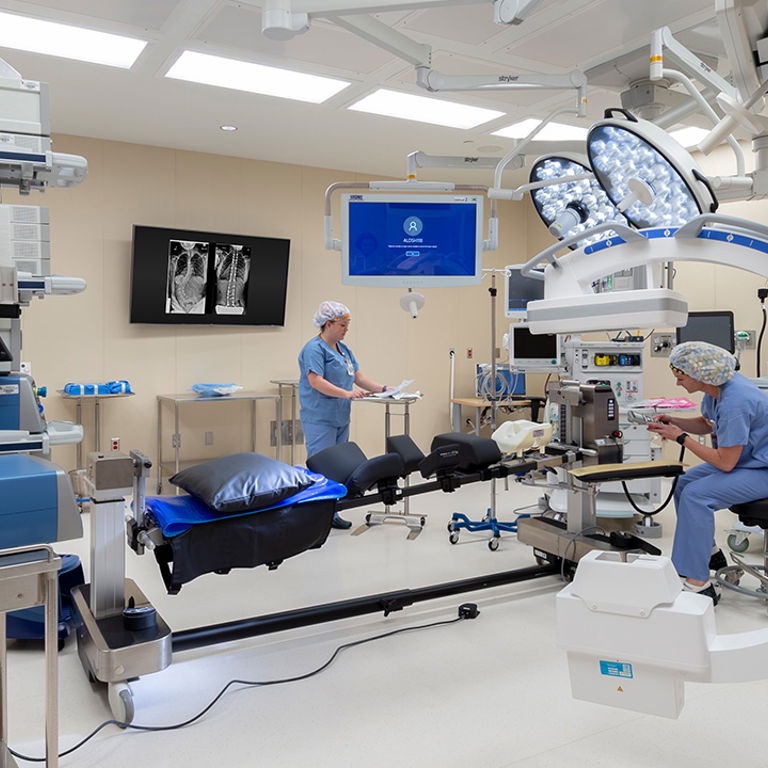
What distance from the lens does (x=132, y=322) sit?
5.62 metres

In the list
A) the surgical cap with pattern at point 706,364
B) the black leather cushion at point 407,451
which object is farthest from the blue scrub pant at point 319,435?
the surgical cap with pattern at point 706,364

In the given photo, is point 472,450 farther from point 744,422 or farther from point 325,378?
point 325,378

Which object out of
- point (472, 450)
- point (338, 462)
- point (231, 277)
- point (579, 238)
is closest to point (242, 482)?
point (338, 462)

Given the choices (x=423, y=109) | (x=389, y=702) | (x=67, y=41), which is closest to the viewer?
(x=389, y=702)

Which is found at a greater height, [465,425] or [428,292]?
[428,292]

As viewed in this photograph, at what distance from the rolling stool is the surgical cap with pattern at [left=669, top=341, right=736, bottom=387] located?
577 mm

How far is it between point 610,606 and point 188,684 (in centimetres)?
167

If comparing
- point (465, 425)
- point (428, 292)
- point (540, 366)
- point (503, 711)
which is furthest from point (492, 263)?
point (503, 711)

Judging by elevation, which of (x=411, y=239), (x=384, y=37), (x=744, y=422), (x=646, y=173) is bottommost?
(x=744, y=422)

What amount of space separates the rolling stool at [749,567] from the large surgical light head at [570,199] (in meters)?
1.82

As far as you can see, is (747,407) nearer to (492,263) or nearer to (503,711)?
(503,711)

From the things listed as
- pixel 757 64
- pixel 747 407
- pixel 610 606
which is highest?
pixel 757 64

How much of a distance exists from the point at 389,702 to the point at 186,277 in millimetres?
4326

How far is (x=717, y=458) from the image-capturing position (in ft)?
10.4
